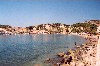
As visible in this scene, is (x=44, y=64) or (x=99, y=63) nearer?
(x=99, y=63)

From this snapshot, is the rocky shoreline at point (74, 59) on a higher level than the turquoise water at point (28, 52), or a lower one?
higher

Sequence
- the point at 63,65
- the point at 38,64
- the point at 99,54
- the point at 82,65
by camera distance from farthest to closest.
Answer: the point at 38,64 < the point at 63,65 < the point at 82,65 < the point at 99,54

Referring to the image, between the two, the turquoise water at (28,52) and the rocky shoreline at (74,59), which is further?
the turquoise water at (28,52)

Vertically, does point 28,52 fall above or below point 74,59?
below

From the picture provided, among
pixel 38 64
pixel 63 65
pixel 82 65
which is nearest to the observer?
pixel 82 65

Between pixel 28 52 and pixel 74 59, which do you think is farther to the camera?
pixel 28 52

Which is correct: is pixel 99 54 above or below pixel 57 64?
above

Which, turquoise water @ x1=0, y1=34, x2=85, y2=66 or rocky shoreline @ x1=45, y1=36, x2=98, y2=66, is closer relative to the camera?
rocky shoreline @ x1=45, y1=36, x2=98, y2=66

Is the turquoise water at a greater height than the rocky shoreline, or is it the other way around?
the rocky shoreline

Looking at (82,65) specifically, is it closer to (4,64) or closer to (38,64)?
(38,64)

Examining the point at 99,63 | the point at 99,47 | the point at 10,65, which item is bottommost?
the point at 10,65

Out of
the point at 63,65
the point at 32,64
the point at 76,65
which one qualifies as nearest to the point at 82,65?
the point at 76,65

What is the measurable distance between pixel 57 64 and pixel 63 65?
2.38m

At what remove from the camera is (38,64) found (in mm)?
44531
